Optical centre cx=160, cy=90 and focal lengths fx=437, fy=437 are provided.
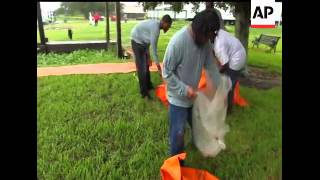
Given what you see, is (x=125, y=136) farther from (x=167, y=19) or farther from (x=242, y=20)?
(x=242, y=20)

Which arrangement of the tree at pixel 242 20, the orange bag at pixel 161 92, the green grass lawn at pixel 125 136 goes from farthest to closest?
the tree at pixel 242 20, the orange bag at pixel 161 92, the green grass lawn at pixel 125 136

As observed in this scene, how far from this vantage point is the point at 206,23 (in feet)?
10.7

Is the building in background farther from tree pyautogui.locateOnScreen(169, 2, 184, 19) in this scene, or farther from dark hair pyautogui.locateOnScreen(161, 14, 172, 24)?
dark hair pyautogui.locateOnScreen(161, 14, 172, 24)

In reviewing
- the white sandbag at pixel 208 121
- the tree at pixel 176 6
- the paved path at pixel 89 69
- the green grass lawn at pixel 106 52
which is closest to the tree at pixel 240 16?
the green grass lawn at pixel 106 52

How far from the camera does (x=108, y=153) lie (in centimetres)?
459

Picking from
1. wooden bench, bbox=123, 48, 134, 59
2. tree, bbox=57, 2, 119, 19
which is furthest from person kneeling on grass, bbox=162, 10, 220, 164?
wooden bench, bbox=123, 48, 134, 59

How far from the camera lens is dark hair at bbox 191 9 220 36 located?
3.24m

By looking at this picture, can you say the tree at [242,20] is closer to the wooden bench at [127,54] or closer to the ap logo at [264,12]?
the wooden bench at [127,54]

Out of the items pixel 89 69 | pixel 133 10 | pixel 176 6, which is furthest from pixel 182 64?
pixel 89 69

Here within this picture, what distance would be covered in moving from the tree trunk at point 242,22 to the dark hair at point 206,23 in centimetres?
311

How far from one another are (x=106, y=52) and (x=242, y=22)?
2.75m

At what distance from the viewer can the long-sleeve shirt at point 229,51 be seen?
5.03 metres

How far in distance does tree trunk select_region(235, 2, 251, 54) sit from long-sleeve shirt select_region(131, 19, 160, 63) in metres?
1.32
